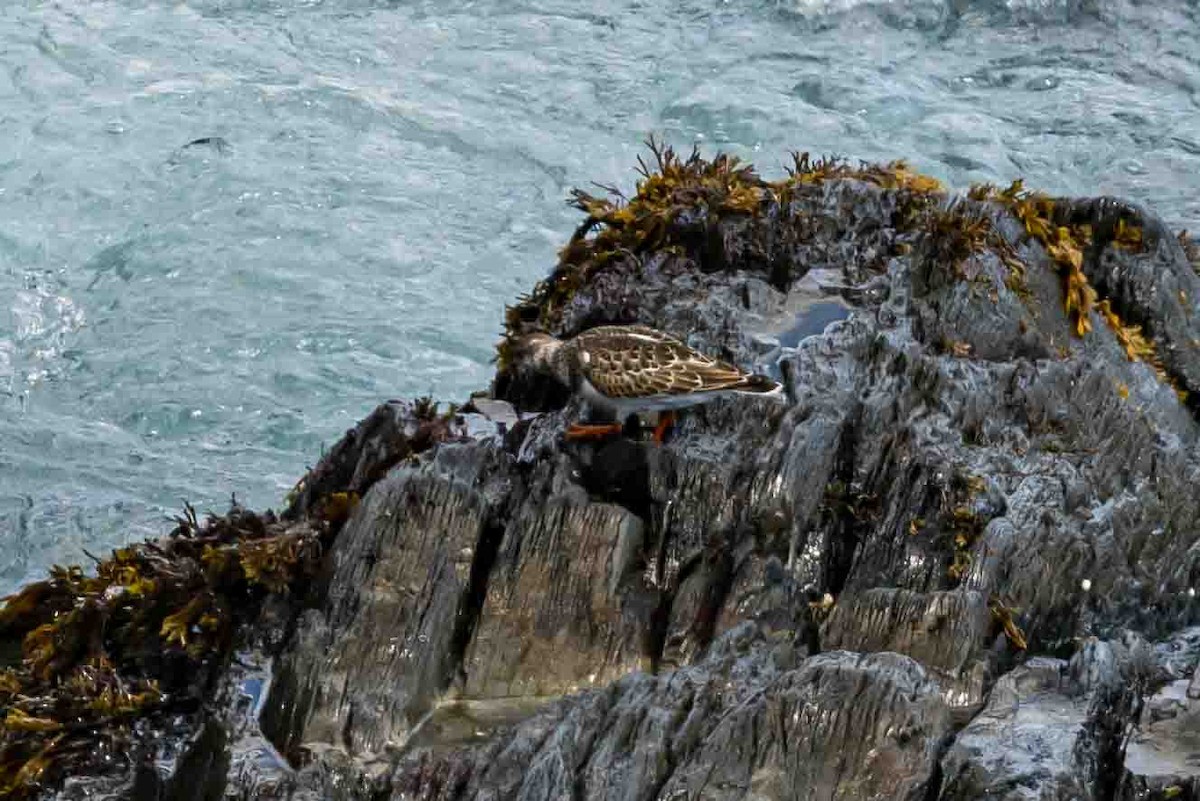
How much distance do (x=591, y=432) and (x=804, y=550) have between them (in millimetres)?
1108

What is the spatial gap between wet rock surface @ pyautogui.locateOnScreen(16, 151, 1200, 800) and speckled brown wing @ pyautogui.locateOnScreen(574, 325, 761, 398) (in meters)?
0.26

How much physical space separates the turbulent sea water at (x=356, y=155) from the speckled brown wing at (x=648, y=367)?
5.13 m

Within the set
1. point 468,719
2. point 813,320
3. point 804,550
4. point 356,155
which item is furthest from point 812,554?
point 356,155

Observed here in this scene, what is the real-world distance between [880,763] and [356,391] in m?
8.39

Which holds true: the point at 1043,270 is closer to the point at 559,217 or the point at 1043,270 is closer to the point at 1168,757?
the point at 1168,757

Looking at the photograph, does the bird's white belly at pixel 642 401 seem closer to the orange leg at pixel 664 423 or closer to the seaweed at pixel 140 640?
the orange leg at pixel 664 423

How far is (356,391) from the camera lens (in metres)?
13.7

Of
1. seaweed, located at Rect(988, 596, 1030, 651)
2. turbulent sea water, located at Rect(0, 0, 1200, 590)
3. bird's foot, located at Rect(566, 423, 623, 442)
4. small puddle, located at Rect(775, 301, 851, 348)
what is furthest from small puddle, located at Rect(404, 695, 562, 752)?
turbulent sea water, located at Rect(0, 0, 1200, 590)

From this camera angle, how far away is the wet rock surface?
601 centimetres

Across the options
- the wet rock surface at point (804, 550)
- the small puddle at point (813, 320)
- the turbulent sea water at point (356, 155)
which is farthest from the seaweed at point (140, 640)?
the turbulent sea water at point (356, 155)

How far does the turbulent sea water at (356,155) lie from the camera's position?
13.3m

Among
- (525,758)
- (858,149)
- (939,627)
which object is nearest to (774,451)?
(939,627)

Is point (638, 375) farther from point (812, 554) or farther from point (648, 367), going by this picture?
point (812, 554)

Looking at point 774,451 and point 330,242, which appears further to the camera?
point 330,242
